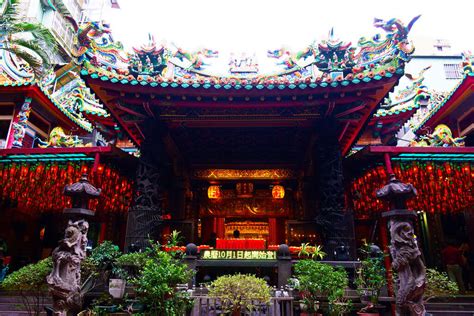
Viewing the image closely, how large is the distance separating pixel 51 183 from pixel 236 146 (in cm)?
579

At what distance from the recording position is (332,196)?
788 cm

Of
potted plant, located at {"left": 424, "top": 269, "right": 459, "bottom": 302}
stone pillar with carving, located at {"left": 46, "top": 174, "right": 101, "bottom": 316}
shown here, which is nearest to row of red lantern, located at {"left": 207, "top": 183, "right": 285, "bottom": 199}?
potted plant, located at {"left": 424, "top": 269, "right": 459, "bottom": 302}

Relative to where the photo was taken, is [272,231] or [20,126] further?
[272,231]

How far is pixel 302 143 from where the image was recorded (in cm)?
1052

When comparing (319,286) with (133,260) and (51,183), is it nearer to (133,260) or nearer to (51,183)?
(133,260)

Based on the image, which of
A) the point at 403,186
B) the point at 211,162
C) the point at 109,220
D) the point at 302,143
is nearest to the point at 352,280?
the point at 403,186

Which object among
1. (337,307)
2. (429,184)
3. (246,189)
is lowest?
(337,307)

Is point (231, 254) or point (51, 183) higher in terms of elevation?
point (51, 183)

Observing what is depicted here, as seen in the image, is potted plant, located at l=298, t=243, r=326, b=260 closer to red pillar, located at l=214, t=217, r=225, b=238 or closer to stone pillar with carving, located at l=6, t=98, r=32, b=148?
red pillar, located at l=214, t=217, r=225, b=238

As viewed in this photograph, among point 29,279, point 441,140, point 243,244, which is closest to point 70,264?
point 29,279

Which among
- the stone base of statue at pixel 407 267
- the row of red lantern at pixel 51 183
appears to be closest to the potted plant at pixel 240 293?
the stone base of statue at pixel 407 267

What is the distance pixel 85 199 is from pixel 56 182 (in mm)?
4180

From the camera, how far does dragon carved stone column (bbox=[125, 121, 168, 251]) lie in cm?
761

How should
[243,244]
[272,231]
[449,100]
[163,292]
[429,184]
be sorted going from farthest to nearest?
[272,231] < [449,100] < [429,184] < [243,244] < [163,292]
